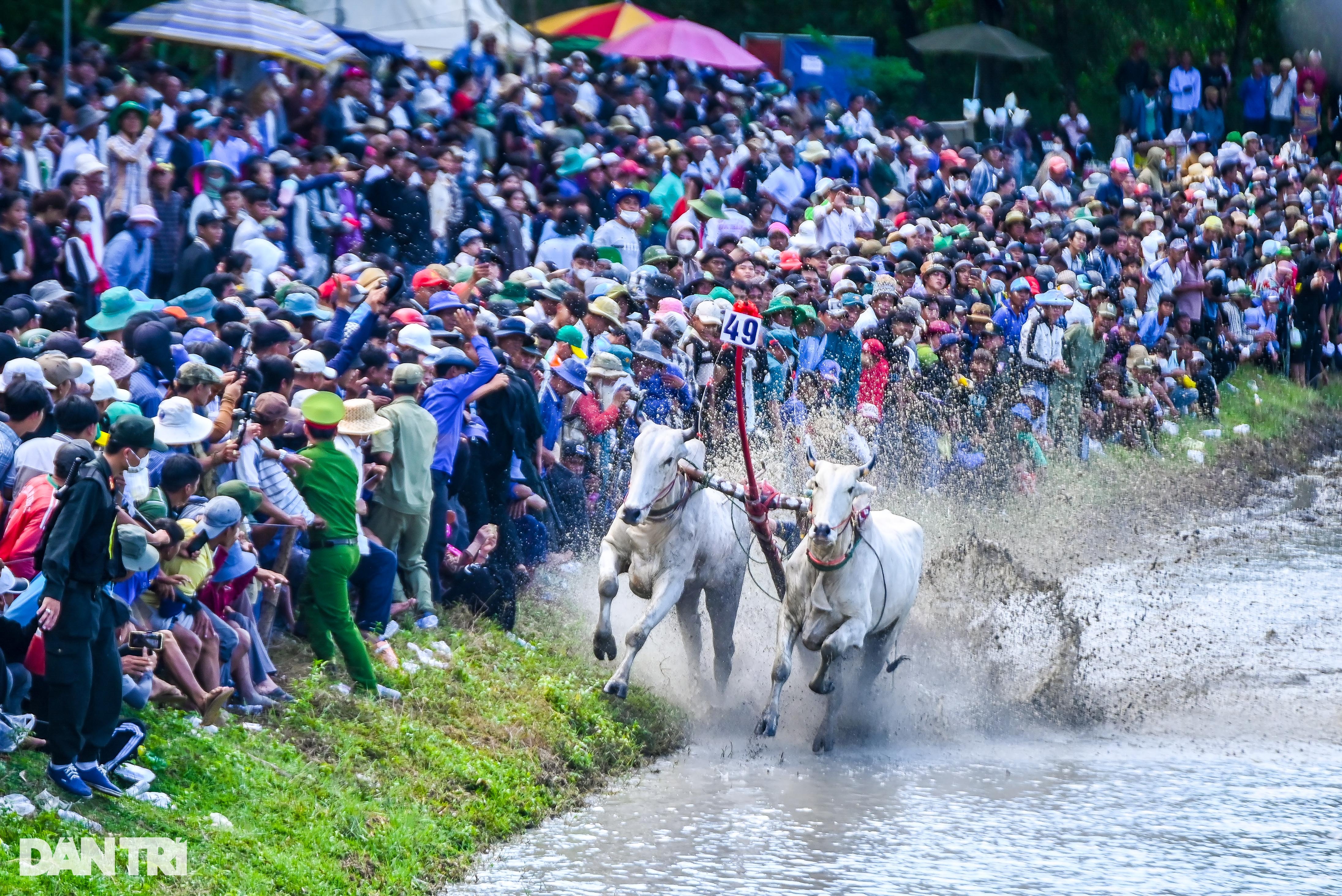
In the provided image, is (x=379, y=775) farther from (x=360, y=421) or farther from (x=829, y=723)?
(x=829, y=723)

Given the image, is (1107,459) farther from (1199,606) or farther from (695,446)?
(695,446)

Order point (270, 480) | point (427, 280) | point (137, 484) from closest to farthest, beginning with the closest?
point (137, 484) < point (270, 480) < point (427, 280)

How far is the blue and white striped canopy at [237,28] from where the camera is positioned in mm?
18906

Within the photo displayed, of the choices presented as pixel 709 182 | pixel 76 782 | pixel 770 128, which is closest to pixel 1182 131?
pixel 770 128

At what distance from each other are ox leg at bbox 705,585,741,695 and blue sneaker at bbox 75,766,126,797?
17.4ft

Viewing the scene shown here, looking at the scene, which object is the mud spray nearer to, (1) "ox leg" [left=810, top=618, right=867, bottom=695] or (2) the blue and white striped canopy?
(1) "ox leg" [left=810, top=618, right=867, bottom=695]

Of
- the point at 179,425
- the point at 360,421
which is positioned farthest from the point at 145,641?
the point at 360,421

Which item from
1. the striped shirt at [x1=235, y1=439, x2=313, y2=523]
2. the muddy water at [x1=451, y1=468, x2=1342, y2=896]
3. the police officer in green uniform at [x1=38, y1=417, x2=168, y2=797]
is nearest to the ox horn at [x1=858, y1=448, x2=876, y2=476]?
the muddy water at [x1=451, y1=468, x2=1342, y2=896]

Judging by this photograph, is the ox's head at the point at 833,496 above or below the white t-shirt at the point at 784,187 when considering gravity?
below

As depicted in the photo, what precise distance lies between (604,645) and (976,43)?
23.5m

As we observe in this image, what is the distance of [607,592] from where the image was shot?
12484 millimetres

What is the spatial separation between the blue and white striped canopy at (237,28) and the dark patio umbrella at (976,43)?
635 inches

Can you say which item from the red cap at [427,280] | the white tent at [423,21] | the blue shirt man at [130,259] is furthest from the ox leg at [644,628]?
the white tent at [423,21]

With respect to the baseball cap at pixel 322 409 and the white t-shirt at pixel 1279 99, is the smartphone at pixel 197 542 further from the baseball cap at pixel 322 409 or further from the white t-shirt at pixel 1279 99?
the white t-shirt at pixel 1279 99
